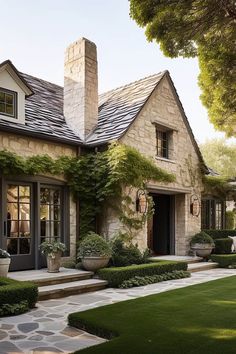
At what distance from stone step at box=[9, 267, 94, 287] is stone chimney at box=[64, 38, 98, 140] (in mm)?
4624

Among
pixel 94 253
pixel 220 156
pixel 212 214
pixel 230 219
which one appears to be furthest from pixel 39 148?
pixel 220 156

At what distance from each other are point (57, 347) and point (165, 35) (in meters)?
4.97

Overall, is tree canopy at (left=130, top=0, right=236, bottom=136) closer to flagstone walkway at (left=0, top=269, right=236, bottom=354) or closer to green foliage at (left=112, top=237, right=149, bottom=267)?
flagstone walkway at (left=0, top=269, right=236, bottom=354)

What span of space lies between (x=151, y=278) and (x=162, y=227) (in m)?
5.36

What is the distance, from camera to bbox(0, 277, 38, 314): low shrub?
639cm

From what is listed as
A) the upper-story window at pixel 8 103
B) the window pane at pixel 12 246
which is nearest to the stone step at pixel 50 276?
the window pane at pixel 12 246

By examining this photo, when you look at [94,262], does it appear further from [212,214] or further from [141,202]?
[212,214]

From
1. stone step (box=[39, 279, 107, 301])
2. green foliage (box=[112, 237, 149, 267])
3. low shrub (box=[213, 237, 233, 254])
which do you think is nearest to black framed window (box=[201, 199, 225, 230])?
low shrub (box=[213, 237, 233, 254])

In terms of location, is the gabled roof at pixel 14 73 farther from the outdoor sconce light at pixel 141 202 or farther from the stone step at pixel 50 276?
the stone step at pixel 50 276

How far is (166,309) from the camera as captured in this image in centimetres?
652

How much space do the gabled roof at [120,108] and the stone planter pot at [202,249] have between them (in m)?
5.39

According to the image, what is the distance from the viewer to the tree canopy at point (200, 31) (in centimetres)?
544

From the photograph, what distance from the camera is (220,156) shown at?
37406 millimetres

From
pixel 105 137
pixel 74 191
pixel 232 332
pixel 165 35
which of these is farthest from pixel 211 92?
pixel 232 332
